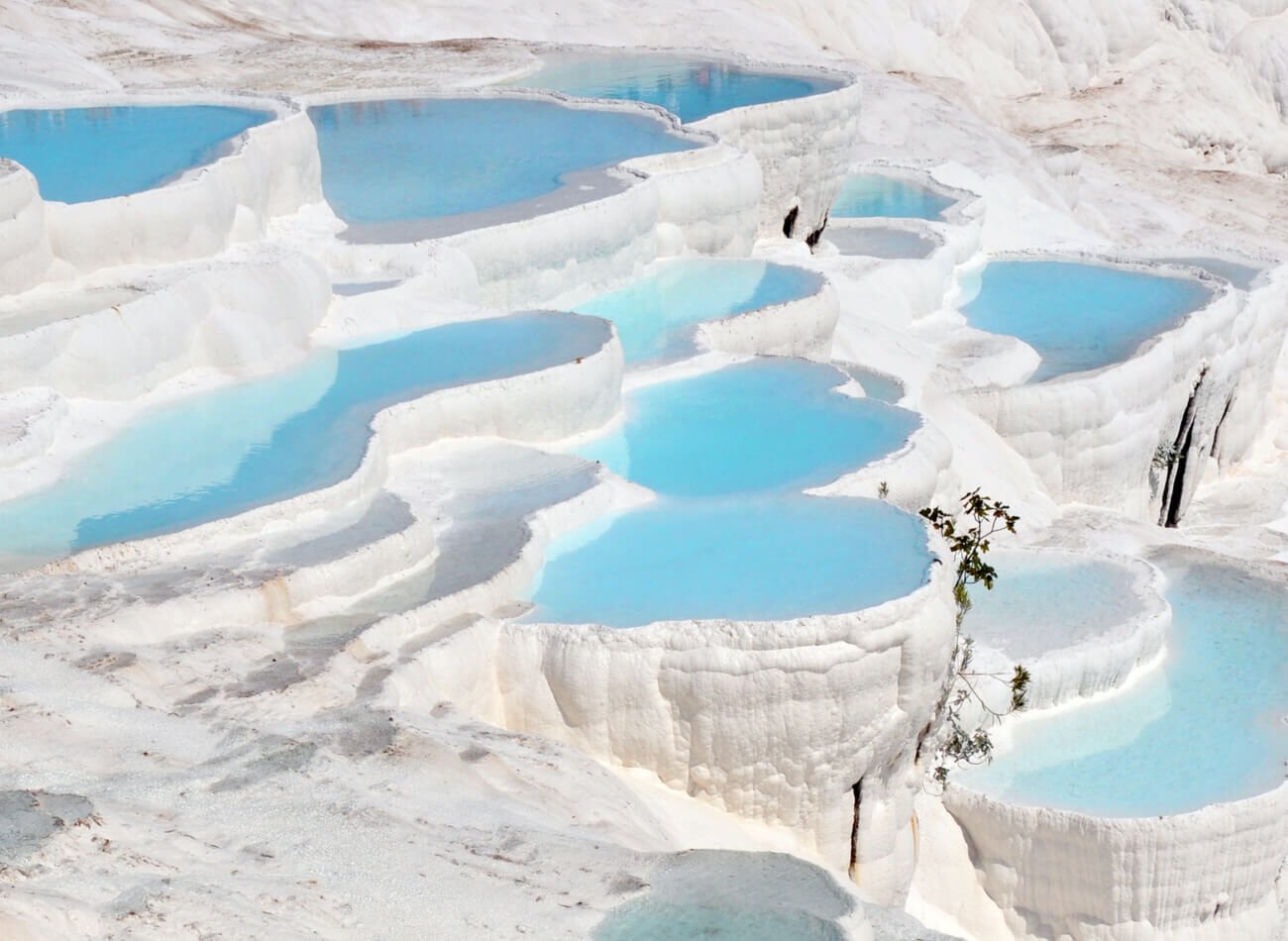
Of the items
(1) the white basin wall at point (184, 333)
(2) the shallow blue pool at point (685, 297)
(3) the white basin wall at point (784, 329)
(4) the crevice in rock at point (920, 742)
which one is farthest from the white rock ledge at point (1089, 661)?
(1) the white basin wall at point (184, 333)

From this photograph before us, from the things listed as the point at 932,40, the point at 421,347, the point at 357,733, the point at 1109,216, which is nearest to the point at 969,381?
the point at 421,347

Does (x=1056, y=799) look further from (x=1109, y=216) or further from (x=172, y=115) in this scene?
(x=1109, y=216)

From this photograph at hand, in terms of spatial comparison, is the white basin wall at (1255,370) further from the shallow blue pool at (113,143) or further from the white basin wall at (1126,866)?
the shallow blue pool at (113,143)

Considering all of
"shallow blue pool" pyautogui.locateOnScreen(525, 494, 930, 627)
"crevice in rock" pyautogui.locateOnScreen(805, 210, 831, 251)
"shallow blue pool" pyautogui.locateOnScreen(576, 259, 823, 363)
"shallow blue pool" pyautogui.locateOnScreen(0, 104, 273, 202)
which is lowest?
"crevice in rock" pyautogui.locateOnScreen(805, 210, 831, 251)

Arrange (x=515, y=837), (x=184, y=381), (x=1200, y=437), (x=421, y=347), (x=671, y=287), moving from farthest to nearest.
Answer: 1. (x=1200, y=437)
2. (x=671, y=287)
3. (x=421, y=347)
4. (x=184, y=381)
5. (x=515, y=837)

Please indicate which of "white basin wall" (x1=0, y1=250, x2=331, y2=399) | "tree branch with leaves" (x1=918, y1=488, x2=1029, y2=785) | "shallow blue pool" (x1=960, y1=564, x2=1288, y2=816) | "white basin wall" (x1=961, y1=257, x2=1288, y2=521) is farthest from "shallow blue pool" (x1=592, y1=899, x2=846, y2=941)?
"white basin wall" (x1=961, y1=257, x2=1288, y2=521)

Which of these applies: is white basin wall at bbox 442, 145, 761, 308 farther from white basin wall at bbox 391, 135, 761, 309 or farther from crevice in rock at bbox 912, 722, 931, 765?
crevice in rock at bbox 912, 722, 931, 765
